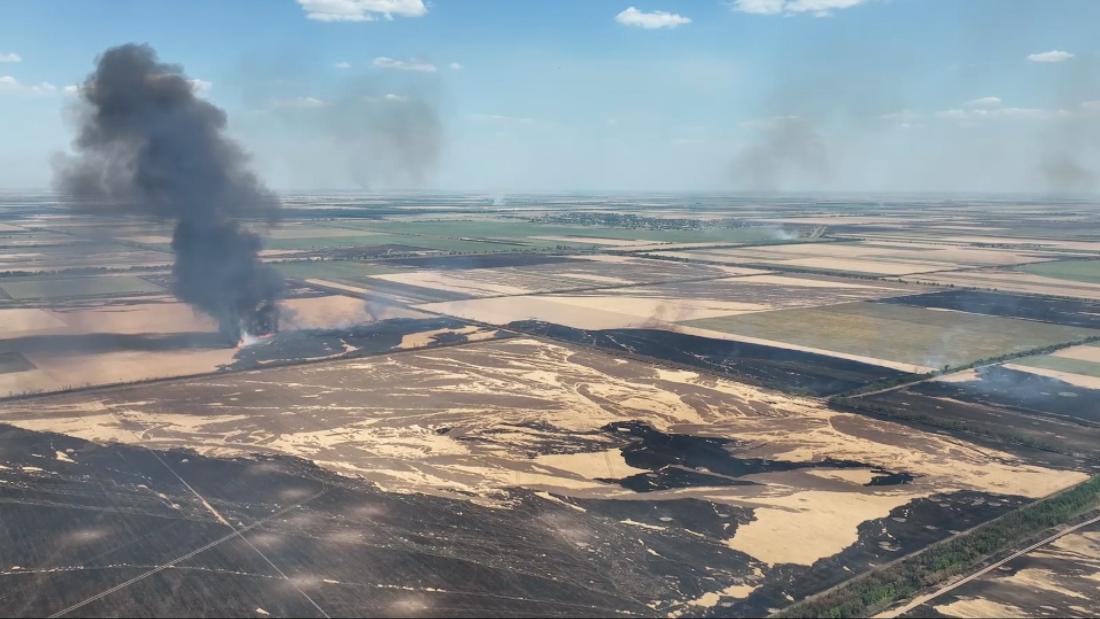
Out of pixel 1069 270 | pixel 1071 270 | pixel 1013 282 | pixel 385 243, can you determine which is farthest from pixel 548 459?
pixel 385 243

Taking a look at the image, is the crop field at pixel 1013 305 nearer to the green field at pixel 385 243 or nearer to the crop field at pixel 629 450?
the crop field at pixel 629 450

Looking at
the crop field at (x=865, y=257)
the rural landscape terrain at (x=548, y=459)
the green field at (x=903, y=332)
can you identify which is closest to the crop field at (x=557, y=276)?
the crop field at (x=865, y=257)

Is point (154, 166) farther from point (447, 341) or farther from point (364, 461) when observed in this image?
point (364, 461)

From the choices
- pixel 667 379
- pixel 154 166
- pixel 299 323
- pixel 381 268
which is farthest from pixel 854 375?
pixel 381 268

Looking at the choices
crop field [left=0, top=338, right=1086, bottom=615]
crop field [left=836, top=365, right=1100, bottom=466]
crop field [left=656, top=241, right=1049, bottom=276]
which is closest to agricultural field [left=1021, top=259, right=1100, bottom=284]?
crop field [left=656, top=241, right=1049, bottom=276]

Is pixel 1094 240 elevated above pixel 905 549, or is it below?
above
